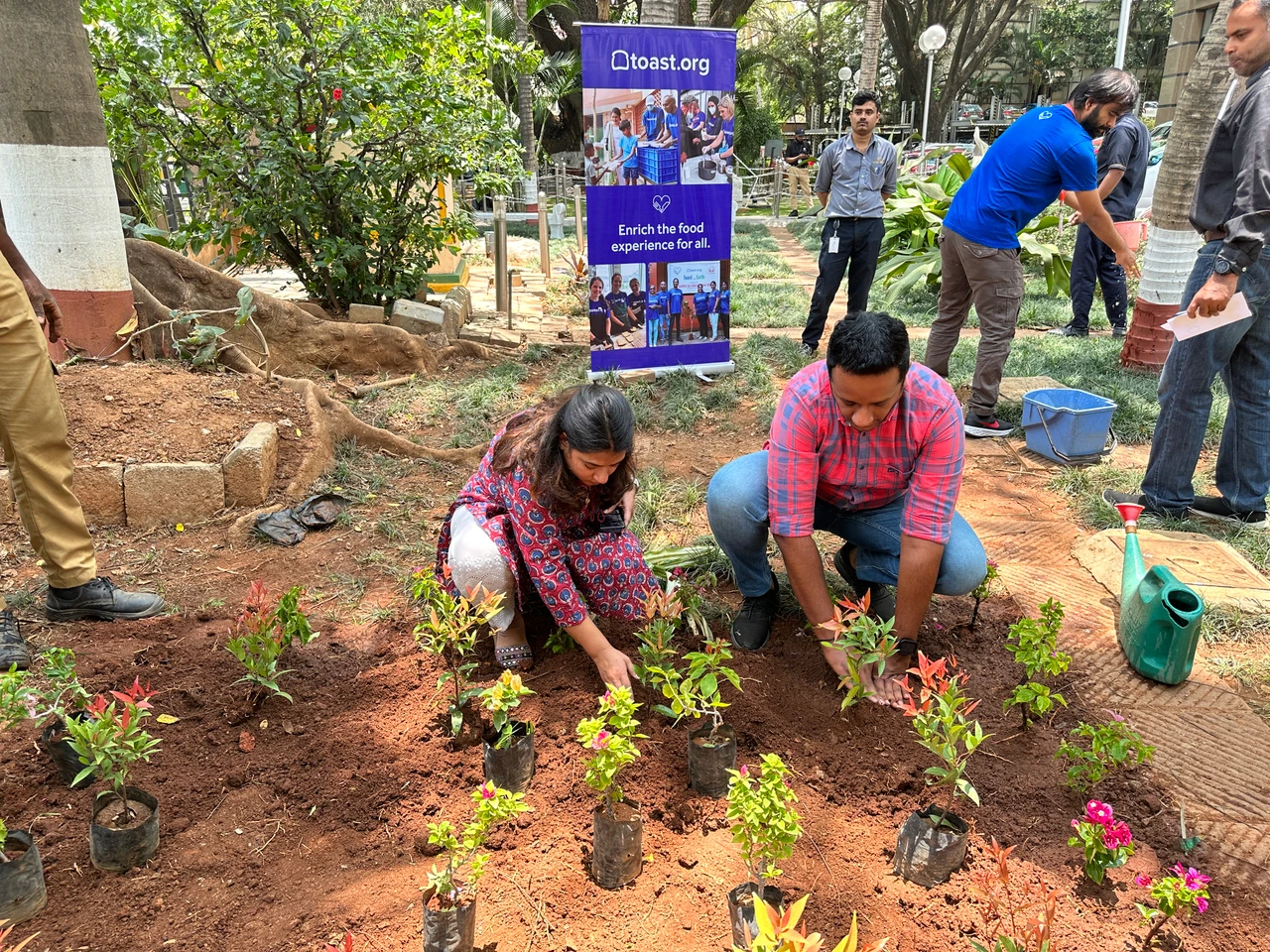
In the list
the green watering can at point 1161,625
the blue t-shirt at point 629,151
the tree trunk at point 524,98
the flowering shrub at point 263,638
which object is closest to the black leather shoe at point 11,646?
the flowering shrub at point 263,638

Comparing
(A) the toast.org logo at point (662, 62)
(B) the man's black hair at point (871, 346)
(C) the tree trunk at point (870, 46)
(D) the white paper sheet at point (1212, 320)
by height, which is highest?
(C) the tree trunk at point (870, 46)

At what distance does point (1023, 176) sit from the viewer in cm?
454

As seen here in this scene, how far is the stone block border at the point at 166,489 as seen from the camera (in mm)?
3658

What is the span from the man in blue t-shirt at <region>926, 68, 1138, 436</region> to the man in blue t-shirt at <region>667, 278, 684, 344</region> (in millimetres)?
1871

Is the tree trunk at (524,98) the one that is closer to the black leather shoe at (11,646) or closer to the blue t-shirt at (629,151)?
the blue t-shirt at (629,151)

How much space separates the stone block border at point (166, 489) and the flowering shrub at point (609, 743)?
262 centimetres

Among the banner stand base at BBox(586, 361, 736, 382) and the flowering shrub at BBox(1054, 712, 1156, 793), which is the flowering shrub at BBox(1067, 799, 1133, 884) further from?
the banner stand base at BBox(586, 361, 736, 382)

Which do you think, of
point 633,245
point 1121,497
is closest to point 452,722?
point 1121,497

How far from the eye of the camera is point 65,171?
4023 millimetres

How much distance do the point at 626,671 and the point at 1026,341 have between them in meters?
5.90

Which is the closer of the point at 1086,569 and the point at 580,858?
the point at 580,858

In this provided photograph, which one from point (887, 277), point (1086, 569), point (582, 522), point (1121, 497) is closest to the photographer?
point (582, 522)

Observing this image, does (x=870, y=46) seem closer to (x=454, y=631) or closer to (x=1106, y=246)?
(x=1106, y=246)

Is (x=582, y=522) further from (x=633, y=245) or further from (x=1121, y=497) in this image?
(x=633, y=245)
